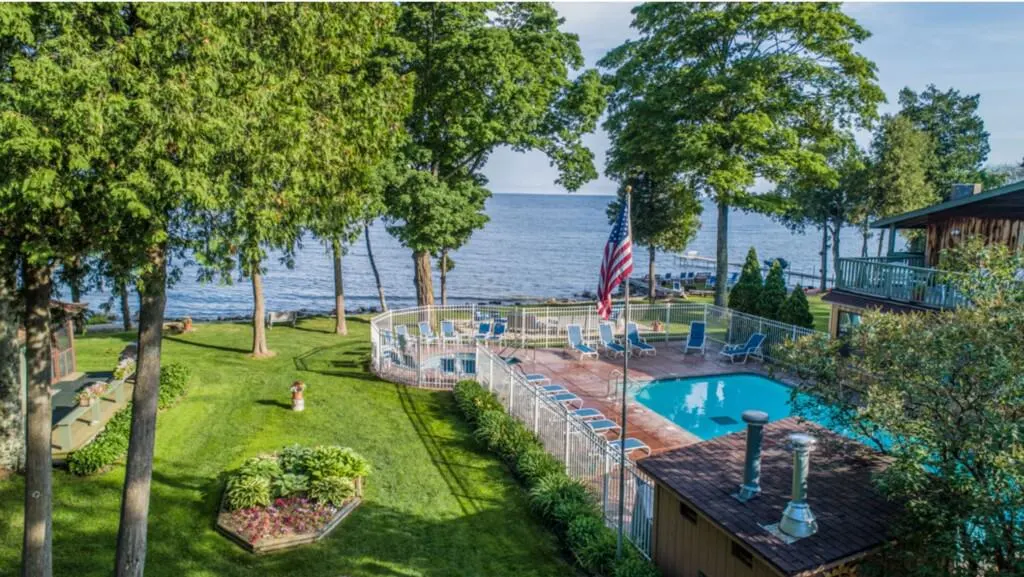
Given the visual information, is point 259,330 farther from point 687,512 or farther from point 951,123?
point 951,123

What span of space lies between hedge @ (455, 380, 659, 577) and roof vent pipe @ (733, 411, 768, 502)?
6.12ft

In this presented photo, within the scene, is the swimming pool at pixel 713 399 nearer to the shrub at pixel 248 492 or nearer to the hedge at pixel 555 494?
the hedge at pixel 555 494

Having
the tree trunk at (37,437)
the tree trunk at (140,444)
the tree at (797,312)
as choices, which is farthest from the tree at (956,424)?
the tree at (797,312)

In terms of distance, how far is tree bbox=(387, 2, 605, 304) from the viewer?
70.7 ft

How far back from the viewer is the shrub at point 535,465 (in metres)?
11.7

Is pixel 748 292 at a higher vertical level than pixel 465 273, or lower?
higher

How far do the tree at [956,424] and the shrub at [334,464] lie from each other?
26.8 ft

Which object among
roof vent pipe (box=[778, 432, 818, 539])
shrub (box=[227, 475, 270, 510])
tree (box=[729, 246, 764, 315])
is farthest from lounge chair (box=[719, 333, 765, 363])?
shrub (box=[227, 475, 270, 510])

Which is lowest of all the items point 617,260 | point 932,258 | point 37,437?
point 37,437

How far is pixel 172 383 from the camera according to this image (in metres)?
15.8

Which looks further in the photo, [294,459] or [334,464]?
[294,459]

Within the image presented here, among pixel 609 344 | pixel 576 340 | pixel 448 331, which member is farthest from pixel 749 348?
pixel 448 331

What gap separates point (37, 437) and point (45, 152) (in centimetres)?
394

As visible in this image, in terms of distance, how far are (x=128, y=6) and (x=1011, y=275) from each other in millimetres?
10359
